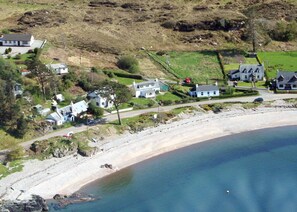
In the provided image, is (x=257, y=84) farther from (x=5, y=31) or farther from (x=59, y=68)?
(x=5, y=31)

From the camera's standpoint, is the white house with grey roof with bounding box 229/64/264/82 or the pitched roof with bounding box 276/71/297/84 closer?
the pitched roof with bounding box 276/71/297/84

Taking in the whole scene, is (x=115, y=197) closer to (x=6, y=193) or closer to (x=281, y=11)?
(x=6, y=193)

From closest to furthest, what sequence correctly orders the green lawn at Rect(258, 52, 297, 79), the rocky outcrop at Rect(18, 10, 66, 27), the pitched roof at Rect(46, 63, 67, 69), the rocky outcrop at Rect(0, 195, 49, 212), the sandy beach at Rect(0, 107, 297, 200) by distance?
the rocky outcrop at Rect(0, 195, 49, 212) → the sandy beach at Rect(0, 107, 297, 200) → the pitched roof at Rect(46, 63, 67, 69) → the green lawn at Rect(258, 52, 297, 79) → the rocky outcrop at Rect(18, 10, 66, 27)

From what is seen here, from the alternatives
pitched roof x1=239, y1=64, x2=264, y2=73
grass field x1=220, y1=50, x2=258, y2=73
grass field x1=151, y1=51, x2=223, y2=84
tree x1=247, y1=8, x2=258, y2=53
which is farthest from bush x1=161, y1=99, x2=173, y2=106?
tree x1=247, y1=8, x2=258, y2=53

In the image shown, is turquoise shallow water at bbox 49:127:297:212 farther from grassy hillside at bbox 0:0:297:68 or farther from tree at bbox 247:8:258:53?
tree at bbox 247:8:258:53

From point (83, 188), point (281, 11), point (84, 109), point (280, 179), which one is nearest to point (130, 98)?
point (84, 109)

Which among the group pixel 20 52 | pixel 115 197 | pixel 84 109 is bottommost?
pixel 115 197

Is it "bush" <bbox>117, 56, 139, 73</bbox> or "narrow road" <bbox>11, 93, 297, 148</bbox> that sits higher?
"bush" <bbox>117, 56, 139, 73</bbox>
